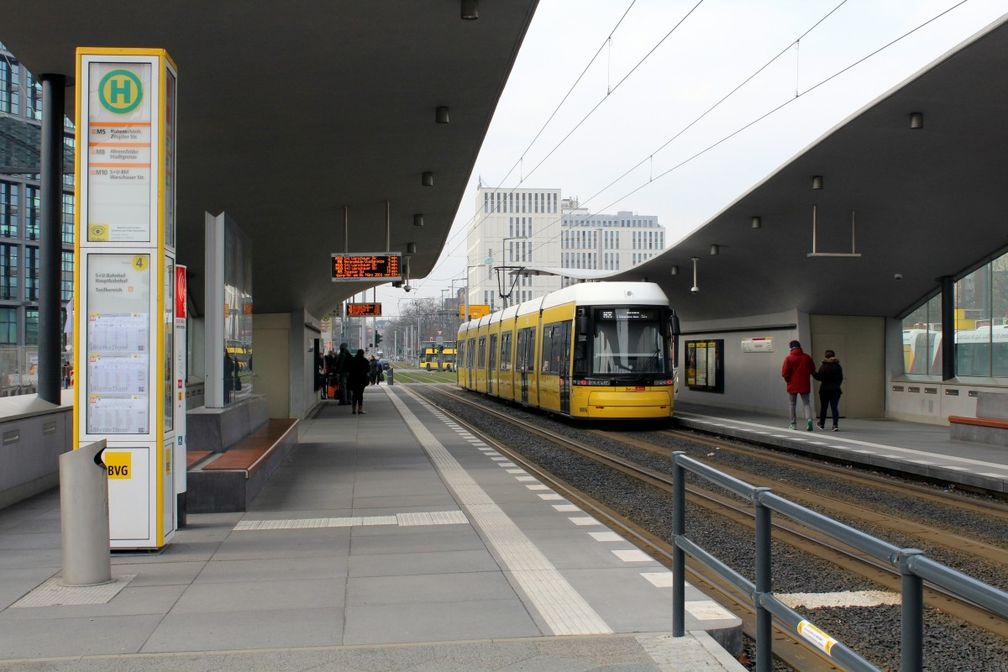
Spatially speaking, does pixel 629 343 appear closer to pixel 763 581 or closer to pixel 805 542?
pixel 805 542

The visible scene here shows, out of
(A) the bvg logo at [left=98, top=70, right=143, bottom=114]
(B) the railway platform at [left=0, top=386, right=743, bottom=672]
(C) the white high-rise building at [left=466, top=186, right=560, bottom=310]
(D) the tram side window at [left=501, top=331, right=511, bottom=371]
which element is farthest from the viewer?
(C) the white high-rise building at [left=466, top=186, right=560, bottom=310]

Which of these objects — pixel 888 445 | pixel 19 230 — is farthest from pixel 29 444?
pixel 19 230

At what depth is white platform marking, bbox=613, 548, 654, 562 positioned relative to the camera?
7677mm

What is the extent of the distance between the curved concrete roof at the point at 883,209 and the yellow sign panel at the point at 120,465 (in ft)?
32.2

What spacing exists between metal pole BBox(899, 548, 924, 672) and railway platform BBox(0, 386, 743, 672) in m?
2.05

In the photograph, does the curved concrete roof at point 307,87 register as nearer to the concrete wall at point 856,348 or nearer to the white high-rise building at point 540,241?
the concrete wall at point 856,348

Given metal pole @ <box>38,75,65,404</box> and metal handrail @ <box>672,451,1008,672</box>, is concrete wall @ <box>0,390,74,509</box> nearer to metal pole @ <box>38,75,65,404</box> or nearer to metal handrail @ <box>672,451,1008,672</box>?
metal pole @ <box>38,75,65,404</box>

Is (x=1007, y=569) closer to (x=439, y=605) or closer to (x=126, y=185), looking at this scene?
(x=439, y=605)

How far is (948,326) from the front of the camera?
23094 mm


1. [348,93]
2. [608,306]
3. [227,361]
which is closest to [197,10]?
[348,93]

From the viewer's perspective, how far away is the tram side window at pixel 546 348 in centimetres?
2625

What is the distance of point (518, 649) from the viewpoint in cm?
519

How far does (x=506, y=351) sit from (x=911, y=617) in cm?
3175

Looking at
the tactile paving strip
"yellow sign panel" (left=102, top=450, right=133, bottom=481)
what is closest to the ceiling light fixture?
"yellow sign panel" (left=102, top=450, right=133, bottom=481)
